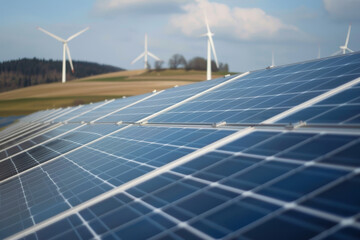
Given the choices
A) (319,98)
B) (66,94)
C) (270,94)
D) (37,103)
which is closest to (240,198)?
(319,98)

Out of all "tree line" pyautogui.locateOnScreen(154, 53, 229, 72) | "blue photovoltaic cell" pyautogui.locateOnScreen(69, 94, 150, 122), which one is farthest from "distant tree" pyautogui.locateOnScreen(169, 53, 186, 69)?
"blue photovoltaic cell" pyautogui.locateOnScreen(69, 94, 150, 122)

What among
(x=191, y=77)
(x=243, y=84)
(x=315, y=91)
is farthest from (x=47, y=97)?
(x=315, y=91)

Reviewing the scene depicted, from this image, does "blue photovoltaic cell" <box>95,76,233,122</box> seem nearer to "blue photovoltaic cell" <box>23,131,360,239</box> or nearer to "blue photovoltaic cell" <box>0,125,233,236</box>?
"blue photovoltaic cell" <box>0,125,233,236</box>

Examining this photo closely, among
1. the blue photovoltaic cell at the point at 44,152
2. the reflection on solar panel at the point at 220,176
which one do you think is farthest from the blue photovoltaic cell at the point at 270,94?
the blue photovoltaic cell at the point at 44,152

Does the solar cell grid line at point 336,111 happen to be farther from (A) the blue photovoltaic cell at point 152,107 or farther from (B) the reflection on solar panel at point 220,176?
(A) the blue photovoltaic cell at point 152,107

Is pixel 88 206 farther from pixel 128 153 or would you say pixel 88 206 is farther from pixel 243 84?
pixel 243 84

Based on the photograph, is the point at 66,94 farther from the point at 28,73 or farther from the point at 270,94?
the point at 270,94
